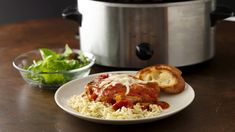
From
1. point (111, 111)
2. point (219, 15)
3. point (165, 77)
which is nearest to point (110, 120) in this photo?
point (111, 111)

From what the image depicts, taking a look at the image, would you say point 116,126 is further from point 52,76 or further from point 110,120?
point 52,76

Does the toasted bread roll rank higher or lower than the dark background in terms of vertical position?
higher

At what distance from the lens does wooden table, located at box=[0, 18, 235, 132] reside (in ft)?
3.15

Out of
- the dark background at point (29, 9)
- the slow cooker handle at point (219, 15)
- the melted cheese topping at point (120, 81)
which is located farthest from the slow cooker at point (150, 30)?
the dark background at point (29, 9)

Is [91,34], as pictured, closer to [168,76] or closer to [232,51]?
[168,76]

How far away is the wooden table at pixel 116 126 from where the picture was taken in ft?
3.15

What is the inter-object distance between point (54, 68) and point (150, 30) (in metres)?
0.25

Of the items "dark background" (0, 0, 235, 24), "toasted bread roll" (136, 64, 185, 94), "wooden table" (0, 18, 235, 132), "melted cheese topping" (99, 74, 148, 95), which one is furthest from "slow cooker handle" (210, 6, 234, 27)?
A: "dark background" (0, 0, 235, 24)

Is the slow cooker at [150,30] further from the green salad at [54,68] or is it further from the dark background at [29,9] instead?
the dark background at [29,9]

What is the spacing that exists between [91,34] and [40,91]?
0.21m

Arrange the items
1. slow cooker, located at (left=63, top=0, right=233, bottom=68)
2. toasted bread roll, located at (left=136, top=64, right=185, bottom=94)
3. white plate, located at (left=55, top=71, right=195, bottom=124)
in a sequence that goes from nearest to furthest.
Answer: white plate, located at (left=55, top=71, right=195, bottom=124), toasted bread roll, located at (left=136, top=64, right=185, bottom=94), slow cooker, located at (left=63, top=0, right=233, bottom=68)

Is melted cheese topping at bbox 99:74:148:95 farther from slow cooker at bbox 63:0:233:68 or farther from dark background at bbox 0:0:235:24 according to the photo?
dark background at bbox 0:0:235:24

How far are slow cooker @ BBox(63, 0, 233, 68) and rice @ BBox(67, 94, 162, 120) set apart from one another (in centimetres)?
25

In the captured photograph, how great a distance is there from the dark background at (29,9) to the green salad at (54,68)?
113cm
